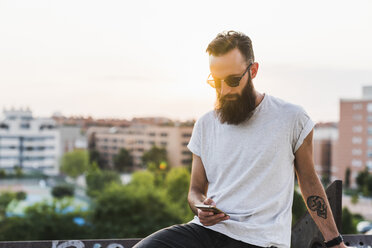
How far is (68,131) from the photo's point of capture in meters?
83.4

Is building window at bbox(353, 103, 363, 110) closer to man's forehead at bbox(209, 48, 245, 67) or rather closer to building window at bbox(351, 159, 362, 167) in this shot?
building window at bbox(351, 159, 362, 167)

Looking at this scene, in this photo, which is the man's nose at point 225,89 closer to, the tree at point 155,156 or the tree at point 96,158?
the tree at point 155,156

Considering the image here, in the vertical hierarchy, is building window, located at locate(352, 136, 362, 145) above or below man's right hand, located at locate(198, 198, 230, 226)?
below

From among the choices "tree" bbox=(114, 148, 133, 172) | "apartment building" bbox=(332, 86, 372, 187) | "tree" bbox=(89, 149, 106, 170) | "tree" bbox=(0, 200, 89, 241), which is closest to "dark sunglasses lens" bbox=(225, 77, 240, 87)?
"tree" bbox=(0, 200, 89, 241)

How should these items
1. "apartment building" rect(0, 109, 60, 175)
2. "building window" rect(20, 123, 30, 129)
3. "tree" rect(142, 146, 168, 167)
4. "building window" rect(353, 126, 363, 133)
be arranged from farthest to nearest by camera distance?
"building window" rect(20, 123, 30, 129)
"apartment building" rect(0, 109, 60, 175)
"tree" rect(142, 146, 168, 167)
"building window" rect(353, 126, 363, 133)

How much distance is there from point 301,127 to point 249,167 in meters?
0.24

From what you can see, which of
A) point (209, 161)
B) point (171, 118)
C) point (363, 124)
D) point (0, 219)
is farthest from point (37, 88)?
point (209, 161)

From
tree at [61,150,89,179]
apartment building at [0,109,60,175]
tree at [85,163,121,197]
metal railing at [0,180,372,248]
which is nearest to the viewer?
metal railing at [0,180,372,248]

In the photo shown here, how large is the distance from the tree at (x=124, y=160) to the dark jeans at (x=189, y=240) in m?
77.8

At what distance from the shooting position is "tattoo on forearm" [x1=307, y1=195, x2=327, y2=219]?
1.85 m

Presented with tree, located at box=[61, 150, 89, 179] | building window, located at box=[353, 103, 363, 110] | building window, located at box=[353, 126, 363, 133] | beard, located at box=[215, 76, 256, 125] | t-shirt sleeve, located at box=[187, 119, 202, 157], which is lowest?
tree, located at box=[61, 150, 89, 179]

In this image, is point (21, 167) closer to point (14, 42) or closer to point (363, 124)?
point (14, 42)

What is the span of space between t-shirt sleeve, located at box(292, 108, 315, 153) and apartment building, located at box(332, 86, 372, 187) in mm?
70717

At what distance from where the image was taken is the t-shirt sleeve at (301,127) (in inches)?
71.1
